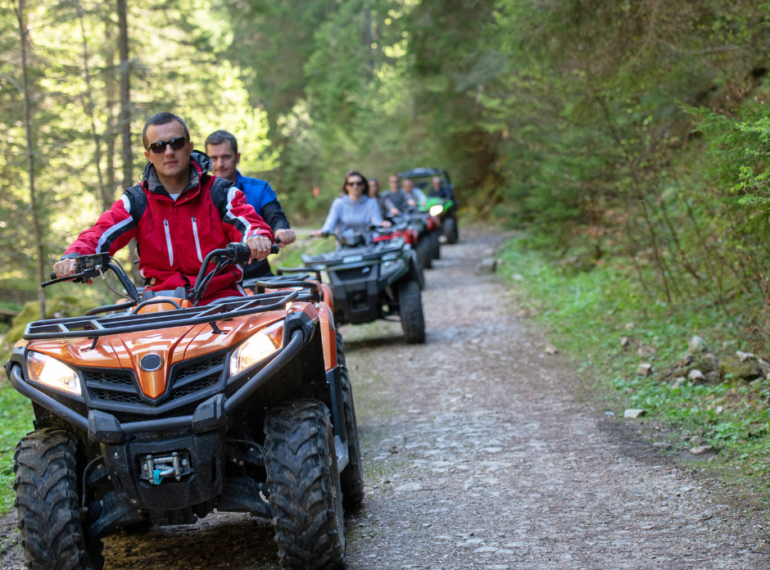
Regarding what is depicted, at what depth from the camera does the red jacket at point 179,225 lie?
12.8 feet

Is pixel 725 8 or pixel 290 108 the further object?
pixel 290 108

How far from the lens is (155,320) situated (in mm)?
3221

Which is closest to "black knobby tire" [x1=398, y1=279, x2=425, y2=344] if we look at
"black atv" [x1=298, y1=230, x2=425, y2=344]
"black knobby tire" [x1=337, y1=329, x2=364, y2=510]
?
"black atv" [x1=298, y1=230, x2=425, y2=344]

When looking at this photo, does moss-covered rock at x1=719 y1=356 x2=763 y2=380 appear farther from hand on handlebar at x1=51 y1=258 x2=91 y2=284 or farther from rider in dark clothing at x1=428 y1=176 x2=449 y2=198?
rider in dark clothing at x1=428 y1=176 x2=449 y2=198

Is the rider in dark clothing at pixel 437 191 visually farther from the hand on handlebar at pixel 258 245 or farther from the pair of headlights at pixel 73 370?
the pair of headlights at pixel 73 370

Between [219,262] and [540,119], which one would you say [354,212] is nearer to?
[540,119]

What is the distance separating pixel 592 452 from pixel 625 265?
6.31 meters

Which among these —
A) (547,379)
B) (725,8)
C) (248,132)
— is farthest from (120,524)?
(248,132)

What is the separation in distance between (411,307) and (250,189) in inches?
148

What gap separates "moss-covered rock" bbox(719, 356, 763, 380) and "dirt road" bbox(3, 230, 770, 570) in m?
1.14

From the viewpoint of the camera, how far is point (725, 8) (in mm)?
6836

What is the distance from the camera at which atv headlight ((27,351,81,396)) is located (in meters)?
3.01

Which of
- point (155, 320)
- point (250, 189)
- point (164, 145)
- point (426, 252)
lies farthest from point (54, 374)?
point (426, 252)

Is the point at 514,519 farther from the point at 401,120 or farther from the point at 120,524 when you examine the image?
the point at 401,120
